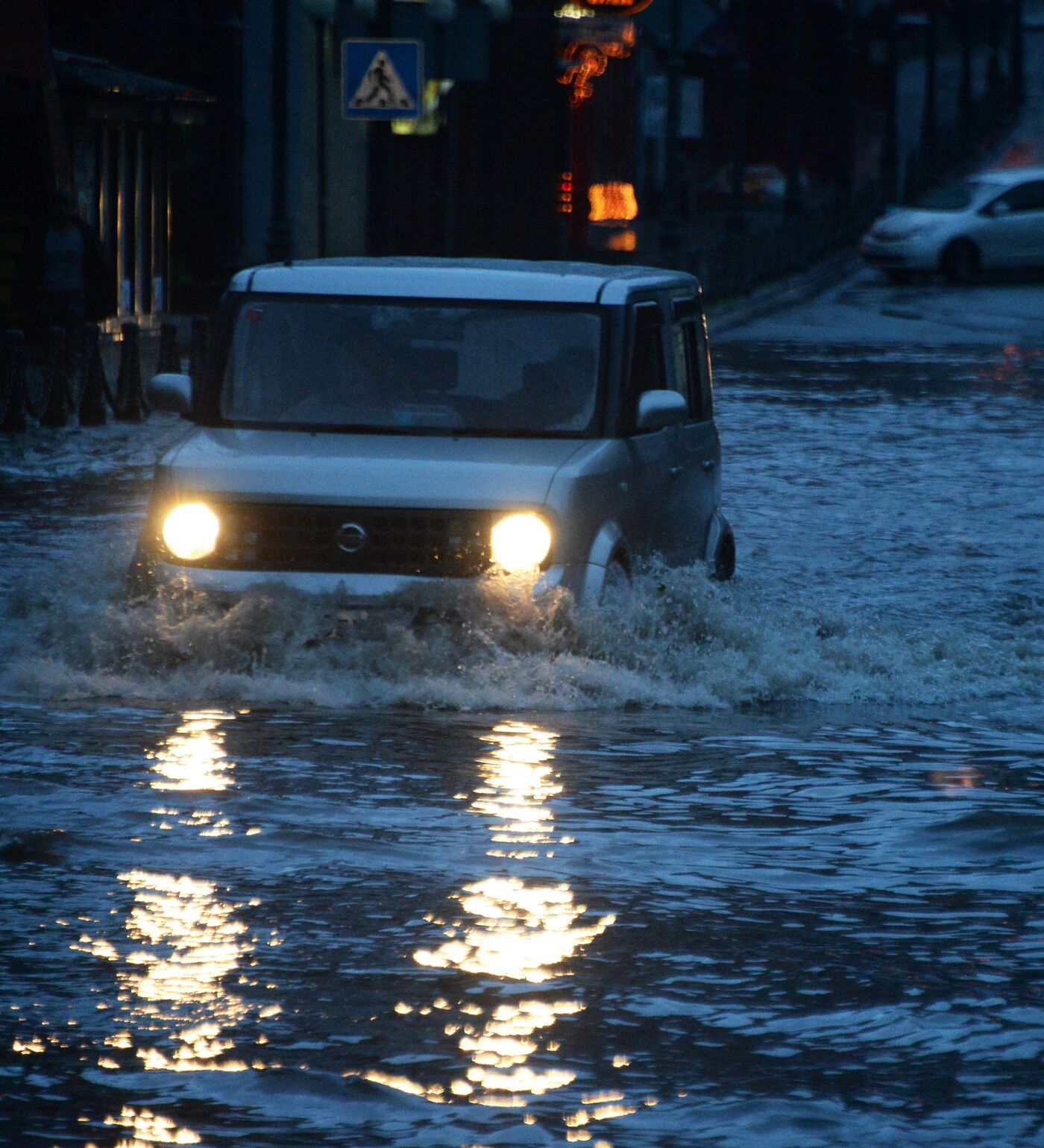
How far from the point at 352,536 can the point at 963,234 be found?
108ft

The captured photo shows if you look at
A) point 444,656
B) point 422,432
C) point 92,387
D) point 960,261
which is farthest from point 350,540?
point 960,261

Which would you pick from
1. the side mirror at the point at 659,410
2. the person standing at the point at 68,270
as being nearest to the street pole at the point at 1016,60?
the person standing at the point at 68,270

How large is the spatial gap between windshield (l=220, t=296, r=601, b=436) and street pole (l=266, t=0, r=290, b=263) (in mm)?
13757

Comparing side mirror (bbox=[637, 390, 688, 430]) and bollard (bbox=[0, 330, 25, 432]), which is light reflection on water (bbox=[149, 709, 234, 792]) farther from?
bollard (bbox=[0, 330, 25, 432])

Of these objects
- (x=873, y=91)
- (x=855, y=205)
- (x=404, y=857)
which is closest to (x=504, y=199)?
(x=855, y=205)

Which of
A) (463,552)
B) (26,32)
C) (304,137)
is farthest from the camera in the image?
(304,137)

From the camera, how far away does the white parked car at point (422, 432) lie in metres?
9.10

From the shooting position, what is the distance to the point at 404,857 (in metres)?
6.79

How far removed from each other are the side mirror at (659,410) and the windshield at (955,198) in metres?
32.2

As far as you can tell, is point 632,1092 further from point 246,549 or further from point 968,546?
point 968,546

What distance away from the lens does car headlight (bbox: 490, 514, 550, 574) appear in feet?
29.7

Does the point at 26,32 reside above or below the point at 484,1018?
above

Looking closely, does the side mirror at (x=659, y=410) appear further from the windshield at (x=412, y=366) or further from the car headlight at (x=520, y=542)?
the car headlight at (x=520, y=542)

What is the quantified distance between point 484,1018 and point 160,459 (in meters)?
4.61
